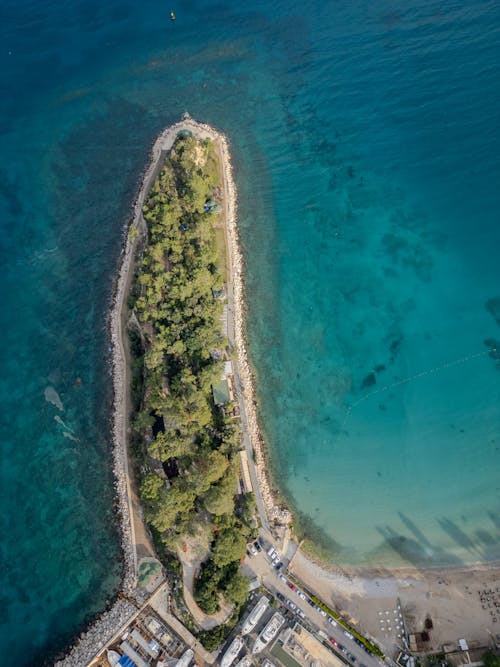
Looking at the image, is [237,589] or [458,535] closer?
[237,589]

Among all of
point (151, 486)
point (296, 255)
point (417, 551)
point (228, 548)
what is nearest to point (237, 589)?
point (228, 548)

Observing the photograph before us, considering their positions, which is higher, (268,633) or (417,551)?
(417,551)

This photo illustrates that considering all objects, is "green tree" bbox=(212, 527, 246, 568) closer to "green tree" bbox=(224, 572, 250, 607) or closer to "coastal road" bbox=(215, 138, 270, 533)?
"green tree" bbox=(224, 572, 250, 607)

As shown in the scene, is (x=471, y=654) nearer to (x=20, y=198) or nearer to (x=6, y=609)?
(x=6, y=609)

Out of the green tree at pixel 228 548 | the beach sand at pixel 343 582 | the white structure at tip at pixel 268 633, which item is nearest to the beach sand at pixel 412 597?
the beach sand at pixel 343 582

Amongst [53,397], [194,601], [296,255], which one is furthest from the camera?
[296,255]

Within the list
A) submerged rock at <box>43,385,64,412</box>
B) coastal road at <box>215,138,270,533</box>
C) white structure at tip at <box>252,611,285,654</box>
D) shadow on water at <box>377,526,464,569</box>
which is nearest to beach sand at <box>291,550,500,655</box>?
shadow on water at <box>377,526,464,569</box>

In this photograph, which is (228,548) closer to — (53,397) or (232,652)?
(232,652)

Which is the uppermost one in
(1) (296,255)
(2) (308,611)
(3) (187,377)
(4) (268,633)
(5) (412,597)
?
(1) (296,255)
